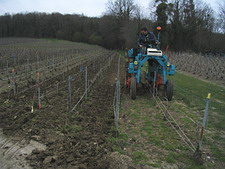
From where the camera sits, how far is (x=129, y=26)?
43781mm

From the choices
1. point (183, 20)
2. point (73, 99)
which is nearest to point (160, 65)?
point (73, 99)

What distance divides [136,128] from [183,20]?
40289 millimetres

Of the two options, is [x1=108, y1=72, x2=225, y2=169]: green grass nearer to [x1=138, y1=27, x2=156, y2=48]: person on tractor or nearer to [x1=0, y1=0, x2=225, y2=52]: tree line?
[x1=138, y1=27, x2=156, y2=48]: person on tractor

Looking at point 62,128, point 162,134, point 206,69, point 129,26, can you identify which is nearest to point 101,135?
point 62,128

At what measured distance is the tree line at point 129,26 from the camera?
3950cm

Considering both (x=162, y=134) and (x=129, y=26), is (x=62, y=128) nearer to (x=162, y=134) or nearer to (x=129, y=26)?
(x=162, y=134)

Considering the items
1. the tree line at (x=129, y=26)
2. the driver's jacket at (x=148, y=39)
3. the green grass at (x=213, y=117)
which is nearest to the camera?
the green grass at (x=213, y=117)

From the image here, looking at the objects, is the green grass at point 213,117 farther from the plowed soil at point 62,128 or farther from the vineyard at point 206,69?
the vineyard at point 206,69

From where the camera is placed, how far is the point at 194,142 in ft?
15.2

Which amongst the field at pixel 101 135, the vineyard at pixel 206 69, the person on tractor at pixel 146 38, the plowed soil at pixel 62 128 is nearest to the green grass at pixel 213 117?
the field at pixel 101 135

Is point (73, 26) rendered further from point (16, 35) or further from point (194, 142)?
point (194, 142)

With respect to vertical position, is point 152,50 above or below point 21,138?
above

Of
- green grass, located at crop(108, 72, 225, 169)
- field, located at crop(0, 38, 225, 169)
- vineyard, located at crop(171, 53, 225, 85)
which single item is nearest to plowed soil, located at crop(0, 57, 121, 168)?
field, located at crop(0, 38, 225, 169)

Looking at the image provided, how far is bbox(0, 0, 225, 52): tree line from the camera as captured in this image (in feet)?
130
